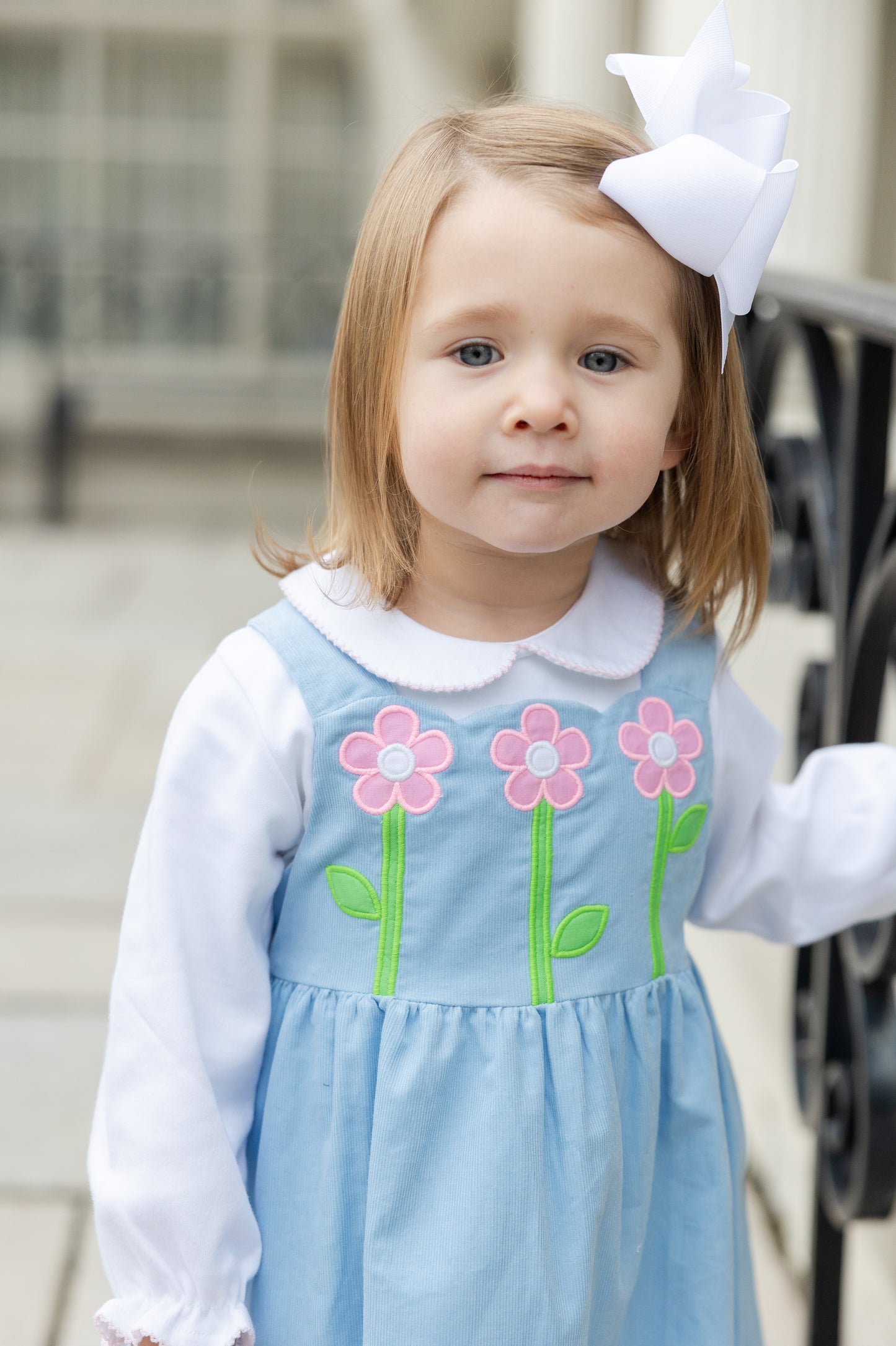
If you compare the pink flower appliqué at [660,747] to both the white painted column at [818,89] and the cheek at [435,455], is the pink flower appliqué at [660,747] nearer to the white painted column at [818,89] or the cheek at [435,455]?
the cheek at [435,455]

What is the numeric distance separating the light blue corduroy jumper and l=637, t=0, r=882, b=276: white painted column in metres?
2.15

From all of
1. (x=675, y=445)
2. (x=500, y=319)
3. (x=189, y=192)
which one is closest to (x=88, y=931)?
(x=675, y=445)

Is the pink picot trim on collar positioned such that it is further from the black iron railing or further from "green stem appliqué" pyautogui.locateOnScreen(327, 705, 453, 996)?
the black iron railing

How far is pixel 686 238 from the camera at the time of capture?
1.06 metres

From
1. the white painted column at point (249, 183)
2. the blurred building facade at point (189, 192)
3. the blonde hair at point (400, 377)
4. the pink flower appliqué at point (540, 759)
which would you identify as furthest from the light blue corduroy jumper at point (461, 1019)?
the white painted column at point (249, 183)

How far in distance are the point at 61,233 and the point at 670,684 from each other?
1195 centimetres

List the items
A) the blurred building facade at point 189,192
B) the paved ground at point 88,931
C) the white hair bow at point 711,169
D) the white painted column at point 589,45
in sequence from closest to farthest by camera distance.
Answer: the white hair bow at point 711,169 < the paved ground at point 88,931 < the white painted column at point 589,45 < the blurred building facade at point 189,192

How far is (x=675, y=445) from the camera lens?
4.00 ft

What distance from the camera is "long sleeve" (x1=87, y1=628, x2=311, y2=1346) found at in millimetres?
1131

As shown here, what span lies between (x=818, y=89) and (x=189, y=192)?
10089mm

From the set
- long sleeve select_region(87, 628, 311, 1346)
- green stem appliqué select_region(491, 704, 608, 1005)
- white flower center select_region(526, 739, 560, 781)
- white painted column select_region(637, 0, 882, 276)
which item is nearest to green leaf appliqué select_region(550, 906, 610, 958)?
green stem appliqué select_region(491, 704, 608, 1005)

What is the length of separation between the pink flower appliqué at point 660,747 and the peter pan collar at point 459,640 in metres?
0.04

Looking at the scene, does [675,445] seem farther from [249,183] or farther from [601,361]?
[249,183]

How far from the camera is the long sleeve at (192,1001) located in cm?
113
